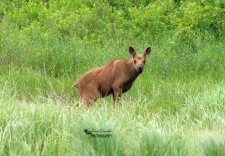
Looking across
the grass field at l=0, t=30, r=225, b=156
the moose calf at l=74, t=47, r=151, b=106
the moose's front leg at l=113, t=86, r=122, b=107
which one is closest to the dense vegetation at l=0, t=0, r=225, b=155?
the grass field at l=0, t=30, r=225, b=156

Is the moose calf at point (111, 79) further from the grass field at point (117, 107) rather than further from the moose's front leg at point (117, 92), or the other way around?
the grass field at point (117, 107)

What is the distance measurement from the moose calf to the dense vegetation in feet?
0.92

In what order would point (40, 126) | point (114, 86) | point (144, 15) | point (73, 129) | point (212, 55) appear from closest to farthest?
1. point (73, 129)
2. point (40, 126)
3. point (114, 86)
4. point (212, 55)
5. point (144, 15)

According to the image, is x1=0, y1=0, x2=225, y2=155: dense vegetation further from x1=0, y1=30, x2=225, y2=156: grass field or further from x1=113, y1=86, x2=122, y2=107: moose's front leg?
x1=113, y1=86, x2=122, y2=107: moose's front leg

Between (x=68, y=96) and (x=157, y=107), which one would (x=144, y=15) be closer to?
(x=68, y=96)

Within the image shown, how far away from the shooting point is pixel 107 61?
14469 mm

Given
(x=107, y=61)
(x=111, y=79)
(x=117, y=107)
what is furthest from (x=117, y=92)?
(x=107, y=61)

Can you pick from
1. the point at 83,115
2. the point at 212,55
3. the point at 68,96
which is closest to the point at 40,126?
the point at 83,115

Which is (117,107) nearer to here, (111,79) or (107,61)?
(111,79)

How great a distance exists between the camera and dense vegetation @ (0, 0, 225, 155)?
22.9 ft

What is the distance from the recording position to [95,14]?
19344 mm

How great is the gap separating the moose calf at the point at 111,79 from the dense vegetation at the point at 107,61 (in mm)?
281

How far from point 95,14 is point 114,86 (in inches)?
329

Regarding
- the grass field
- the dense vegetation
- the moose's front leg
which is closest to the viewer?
the grass field
